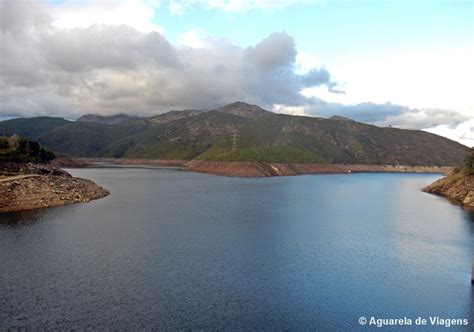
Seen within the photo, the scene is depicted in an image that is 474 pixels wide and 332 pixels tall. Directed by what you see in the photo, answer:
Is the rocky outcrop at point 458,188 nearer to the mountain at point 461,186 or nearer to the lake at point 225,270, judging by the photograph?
the mountain at point 461,186

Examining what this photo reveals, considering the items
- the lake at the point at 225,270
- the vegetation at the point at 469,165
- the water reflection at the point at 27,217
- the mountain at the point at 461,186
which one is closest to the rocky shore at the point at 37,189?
the water reflection at the point at 27,217

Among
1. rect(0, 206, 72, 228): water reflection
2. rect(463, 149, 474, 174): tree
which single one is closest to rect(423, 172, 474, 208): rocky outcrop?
rect(463, 149, 474, 174): tree

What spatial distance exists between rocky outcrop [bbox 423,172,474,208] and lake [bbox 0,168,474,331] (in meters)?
34.6

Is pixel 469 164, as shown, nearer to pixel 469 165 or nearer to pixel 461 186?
pixel 469 165

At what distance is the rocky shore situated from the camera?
7519cm

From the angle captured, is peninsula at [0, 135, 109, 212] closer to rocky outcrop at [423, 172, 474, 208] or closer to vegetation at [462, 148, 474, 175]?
rocky outcrop at [423, 172, 474, 208]

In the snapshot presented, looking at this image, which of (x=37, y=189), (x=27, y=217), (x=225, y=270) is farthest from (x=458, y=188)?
(x=27, y=217)

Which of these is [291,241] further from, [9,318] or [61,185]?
[61,185]

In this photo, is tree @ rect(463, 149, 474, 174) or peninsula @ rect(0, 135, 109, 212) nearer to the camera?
peninsula @ rect(0, 135, 109, 212)

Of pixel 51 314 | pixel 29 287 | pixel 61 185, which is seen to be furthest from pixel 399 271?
pixel 61 185

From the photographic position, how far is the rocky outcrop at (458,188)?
4003 inches

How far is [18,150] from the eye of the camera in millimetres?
103000

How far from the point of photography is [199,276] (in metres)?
37.4

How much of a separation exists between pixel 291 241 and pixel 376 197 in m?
70.8
